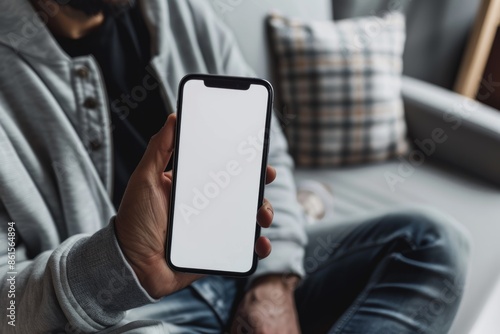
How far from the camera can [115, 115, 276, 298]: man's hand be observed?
0.51 meters

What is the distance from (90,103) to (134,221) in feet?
0.70

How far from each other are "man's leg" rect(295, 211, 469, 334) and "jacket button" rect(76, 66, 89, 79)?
437 mm

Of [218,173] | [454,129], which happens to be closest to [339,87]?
[454,129]

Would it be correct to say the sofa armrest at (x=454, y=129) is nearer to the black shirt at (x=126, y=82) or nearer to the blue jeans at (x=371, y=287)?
the blue jeans at (x=371, y=287)

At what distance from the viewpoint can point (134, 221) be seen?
20.2 inches

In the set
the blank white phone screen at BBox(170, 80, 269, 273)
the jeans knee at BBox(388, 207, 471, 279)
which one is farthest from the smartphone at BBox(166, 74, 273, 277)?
the jeans knee at BBox(388, 207, 471, 279)

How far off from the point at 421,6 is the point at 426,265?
0.93 meters

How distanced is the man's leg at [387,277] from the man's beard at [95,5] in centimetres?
47

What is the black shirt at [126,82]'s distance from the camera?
2.26ft

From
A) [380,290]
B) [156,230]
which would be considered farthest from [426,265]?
[156,230]

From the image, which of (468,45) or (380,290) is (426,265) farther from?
(468,45)

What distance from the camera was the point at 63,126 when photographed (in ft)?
2.04

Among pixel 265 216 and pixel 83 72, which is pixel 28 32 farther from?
pixel 265 216

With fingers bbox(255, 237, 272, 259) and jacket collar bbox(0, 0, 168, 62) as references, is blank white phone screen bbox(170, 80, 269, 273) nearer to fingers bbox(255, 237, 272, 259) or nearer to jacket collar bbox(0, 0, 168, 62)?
fingers bbox(255, 237, 272, 259)
